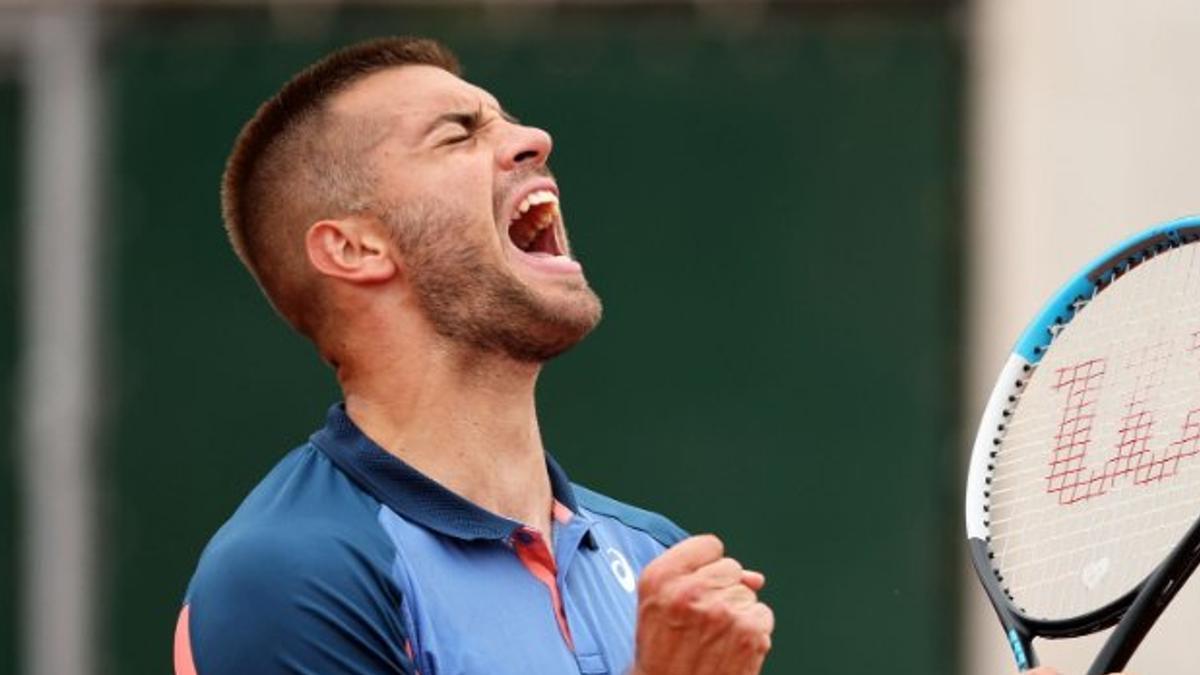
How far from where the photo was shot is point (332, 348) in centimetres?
511

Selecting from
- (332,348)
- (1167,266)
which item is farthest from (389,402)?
(1167,266)

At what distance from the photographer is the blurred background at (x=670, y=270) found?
408 inches

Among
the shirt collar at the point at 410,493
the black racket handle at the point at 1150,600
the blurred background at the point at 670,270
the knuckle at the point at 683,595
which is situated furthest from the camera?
the blurred background at the point at 670,270

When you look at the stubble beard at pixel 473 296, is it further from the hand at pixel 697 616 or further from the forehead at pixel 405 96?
the hand at pixel 697 616

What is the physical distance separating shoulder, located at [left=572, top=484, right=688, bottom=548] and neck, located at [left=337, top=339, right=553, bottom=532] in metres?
0.22

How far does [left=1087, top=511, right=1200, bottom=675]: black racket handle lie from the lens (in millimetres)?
4945

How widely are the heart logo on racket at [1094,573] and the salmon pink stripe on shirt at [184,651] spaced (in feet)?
4.61

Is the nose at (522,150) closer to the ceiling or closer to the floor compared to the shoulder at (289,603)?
closer to the ceiling

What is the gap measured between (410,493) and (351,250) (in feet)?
1.40

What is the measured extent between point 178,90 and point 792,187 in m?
1.92

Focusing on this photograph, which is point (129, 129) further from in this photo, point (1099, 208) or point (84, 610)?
point (1099, 208)

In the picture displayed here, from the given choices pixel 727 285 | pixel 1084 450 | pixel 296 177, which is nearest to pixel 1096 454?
pixel 1084 450

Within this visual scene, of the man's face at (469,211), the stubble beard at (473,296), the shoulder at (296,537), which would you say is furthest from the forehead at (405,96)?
the shoulder at (296,537)

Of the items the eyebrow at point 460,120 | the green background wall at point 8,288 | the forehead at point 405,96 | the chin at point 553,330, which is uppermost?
the forehead at point 405,96
